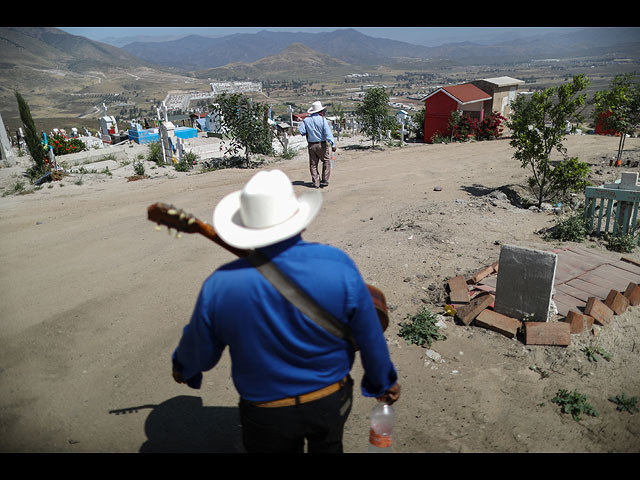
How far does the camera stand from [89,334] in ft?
15.0

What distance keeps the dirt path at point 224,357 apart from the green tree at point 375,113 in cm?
927

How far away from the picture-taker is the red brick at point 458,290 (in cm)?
491

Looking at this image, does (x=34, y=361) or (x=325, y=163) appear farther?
(x=325, y=163)

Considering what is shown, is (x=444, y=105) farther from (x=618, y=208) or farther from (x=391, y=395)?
(x=391, y=395)

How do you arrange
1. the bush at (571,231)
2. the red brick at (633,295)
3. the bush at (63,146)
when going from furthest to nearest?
the bush at (63,146)
the bush at (571,231)
the red brick at (633,295)

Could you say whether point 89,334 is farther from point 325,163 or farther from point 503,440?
point 325,163

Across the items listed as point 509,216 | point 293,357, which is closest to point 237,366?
point 293,357

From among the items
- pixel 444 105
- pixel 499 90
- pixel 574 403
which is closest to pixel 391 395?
pixel 574 403

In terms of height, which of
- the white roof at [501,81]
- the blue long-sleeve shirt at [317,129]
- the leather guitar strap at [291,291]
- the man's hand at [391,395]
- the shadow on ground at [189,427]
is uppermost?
the white roof at [501,81]

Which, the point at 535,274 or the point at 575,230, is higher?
the point at 535,274

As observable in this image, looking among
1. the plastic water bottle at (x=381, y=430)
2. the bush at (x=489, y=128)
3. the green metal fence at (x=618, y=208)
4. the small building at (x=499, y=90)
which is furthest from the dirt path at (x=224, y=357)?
the small building at (x=499, y=90)

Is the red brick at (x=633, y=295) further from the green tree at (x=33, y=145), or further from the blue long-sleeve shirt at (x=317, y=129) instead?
the green tree at (x=33, y=145)
